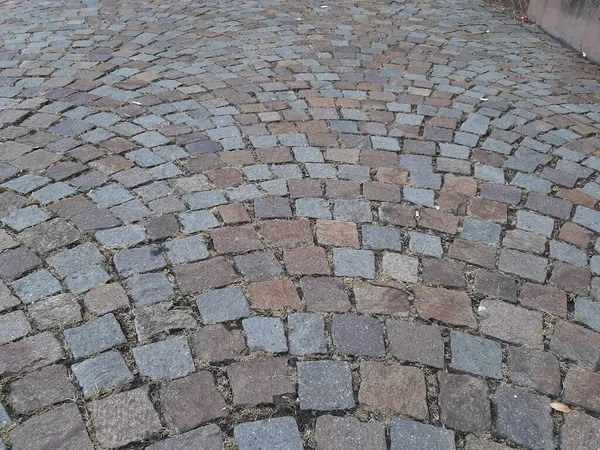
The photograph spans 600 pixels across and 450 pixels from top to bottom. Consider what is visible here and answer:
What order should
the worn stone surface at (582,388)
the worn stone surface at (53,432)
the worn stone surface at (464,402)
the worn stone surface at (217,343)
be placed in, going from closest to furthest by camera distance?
the worn stone surface at (53,432)
the worn stone surface at (464,402)
the worn stone surface at (582,388)
the worn stone surface at (217,343)

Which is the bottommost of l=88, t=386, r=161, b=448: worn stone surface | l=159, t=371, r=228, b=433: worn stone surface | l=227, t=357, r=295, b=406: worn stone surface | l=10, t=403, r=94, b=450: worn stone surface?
l=227, t=357, r=295, b=406: worn stone surface

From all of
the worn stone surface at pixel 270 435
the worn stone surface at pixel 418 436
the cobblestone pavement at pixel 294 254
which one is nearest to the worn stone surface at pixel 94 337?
the cobblestone pavement at pixel 294 254

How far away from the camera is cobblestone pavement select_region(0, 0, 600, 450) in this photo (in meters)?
2.17

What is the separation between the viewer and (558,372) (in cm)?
237

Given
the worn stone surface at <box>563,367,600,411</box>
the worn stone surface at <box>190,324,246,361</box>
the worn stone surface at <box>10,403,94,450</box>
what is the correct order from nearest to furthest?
the worn stone surface at <box>10,403,94,450</box> < the worn stone surface at <box>563,367,600,411</box> < the worn stone surface at <box>190,324,246,361</box>

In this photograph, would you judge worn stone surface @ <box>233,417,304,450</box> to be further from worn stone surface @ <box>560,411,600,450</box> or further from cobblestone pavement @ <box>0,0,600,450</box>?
worn stone surface @ <box>560,411,600,450</box>

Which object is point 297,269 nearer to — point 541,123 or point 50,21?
point 541,123

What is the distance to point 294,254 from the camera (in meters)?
2.93

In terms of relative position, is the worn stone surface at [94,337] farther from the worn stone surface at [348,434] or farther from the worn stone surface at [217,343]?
the worn stone surface at [348,434]

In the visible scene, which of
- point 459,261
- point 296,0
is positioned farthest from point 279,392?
point 296,0

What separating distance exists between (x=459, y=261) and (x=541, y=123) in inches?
81.8

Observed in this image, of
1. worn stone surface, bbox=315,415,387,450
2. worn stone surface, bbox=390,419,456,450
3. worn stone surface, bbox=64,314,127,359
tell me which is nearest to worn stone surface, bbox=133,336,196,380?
worn stone surface, bbox=64,314,127,359

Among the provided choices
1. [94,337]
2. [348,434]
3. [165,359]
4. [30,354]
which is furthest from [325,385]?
[30,354]

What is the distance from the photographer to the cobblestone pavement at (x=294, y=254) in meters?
2.17
